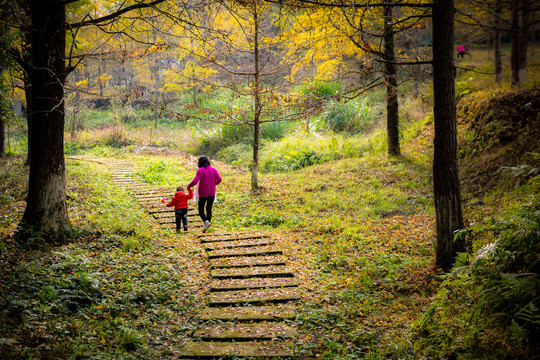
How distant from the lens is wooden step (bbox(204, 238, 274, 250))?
23.3ft

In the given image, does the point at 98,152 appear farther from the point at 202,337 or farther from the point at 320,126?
the point at 202,337

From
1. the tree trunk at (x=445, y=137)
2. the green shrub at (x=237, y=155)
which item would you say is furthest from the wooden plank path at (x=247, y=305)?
the green shrub at (x=237, y=155)

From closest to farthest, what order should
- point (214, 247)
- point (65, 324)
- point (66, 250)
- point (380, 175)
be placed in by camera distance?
point (65, 324)
point (66, 250)
point (214, 247)
point (380, 175)

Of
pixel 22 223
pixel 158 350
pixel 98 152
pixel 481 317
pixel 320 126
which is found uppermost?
pixel 320 126

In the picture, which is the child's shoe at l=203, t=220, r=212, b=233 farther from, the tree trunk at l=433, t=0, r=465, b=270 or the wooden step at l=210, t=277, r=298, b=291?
the tree trunk at l=433, t=0, r=465, b=270

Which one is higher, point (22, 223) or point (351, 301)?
point (22, 223)

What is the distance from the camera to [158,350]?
3916 mm

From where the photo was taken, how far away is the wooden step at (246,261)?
6238mm

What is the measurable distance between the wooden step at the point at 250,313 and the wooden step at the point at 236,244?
2.25m

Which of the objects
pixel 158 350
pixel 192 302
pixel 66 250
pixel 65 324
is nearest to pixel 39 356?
pixel 65 324

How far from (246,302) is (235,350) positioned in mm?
1186

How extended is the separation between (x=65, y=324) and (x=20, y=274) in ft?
3.99

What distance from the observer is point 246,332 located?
167 inches

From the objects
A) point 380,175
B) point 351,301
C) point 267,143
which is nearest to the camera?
point 351,301
